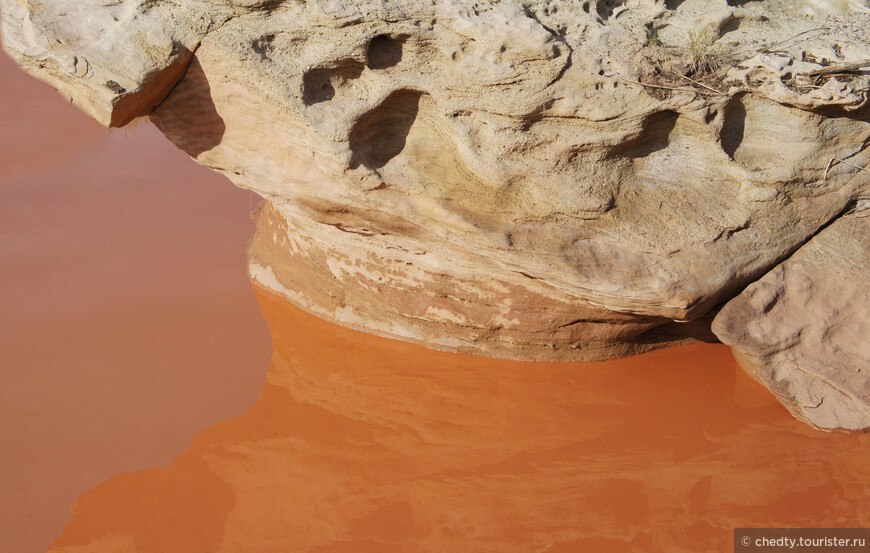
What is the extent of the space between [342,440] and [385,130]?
5.17ft

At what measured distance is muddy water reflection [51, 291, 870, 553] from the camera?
3.32 m

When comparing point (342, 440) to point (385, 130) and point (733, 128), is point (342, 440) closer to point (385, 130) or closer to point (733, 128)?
point (385, 130)

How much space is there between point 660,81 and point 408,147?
123 cm

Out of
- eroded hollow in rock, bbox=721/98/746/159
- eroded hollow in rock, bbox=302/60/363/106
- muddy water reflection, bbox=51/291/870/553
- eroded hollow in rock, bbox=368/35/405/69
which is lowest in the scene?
muddy water reflection, bbox=51/291/870/553

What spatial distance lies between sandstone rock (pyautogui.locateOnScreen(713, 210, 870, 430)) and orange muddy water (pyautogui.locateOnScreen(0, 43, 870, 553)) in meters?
0.18

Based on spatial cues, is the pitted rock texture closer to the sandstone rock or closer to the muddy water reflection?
the sandstone rock

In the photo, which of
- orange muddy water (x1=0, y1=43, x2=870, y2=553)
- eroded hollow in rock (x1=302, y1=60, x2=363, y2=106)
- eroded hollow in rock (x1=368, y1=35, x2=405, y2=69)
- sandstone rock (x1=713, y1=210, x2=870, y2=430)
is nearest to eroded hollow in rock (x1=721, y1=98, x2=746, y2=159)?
sandstone rock (x1=713, y1=210, x2=870, y2=430)

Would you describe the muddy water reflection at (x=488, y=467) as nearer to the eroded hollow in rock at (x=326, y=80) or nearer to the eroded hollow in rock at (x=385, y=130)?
the eroded hollow in rock at (x=385, y=130)

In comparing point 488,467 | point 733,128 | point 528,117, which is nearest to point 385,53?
point 528,117

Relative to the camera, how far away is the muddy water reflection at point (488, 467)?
3.32 m

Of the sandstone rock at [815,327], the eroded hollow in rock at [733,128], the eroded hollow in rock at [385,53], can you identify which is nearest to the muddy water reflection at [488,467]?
the sandstone rock at [815,327]

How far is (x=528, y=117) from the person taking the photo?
348 cm

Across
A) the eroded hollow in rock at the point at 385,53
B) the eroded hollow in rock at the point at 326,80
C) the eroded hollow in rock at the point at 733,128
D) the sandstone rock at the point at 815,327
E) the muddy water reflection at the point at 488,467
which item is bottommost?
the muddy water reflection at the point at 488,467

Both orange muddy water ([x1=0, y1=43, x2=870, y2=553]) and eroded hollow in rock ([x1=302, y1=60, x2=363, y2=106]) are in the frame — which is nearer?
orange muddy water ([x1=0, y1=43, x2=870, y2=553])
